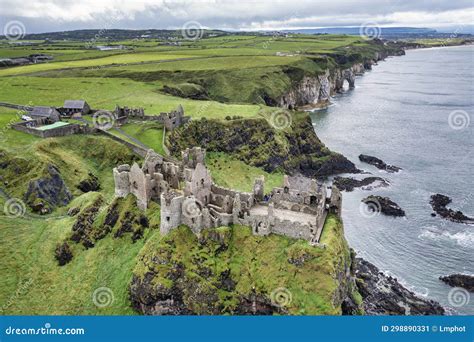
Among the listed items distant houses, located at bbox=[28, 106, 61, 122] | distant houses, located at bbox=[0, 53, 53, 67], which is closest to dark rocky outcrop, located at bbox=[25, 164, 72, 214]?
distant houses, located at bbox=[28, 106, 61, 122]

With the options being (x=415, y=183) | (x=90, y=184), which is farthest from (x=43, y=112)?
(x=415, y=183)

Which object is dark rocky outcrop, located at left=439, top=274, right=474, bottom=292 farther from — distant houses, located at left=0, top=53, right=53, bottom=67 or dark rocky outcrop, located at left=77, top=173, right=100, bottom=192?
distant houses, located at left=0, top=53, right=53, bottom=67

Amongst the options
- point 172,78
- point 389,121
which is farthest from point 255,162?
point 389,121

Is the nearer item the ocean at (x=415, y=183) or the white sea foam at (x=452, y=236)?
the ocean at (x=415, y=183)

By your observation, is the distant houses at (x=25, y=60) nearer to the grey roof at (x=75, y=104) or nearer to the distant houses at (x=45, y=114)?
the grey roof at (x=75, y=104)

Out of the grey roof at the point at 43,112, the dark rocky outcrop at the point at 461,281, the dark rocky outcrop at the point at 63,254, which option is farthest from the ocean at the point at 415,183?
the grey roof at the point at 43,112
